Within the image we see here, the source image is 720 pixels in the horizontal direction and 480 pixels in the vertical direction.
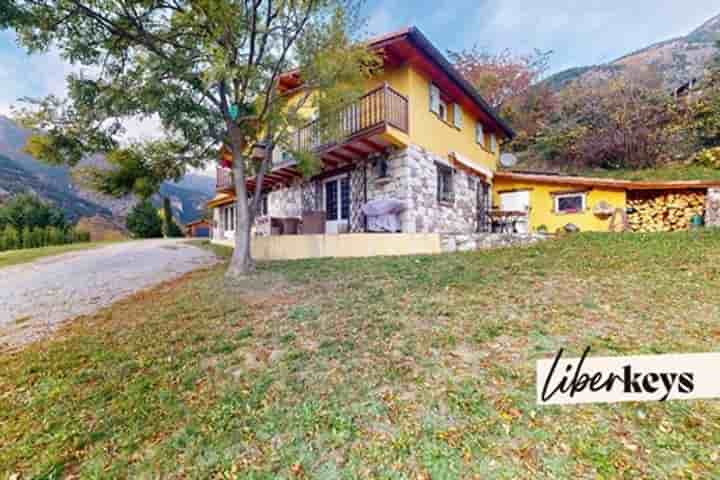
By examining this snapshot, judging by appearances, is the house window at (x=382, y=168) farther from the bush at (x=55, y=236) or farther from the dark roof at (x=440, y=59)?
the bush at (x=55, y=236)

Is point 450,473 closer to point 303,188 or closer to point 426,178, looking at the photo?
point 426,178

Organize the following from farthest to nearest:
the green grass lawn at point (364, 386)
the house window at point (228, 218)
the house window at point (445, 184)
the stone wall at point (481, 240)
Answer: the house window at point (228, 218)
the house window at point (445, 184)
the stone wall at point (481, 240)
the green grass lawn at point (364, 386)

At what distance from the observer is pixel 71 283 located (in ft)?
22.2

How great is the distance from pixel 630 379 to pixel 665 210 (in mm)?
12905

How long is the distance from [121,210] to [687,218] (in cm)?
3968

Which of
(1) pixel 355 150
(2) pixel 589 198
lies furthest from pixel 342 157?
(2) pixel 589 198

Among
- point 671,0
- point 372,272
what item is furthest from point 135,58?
point 671,0

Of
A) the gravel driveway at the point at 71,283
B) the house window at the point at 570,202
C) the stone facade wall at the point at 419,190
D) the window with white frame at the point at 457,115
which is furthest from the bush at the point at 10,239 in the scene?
the house window at the point at 570,202

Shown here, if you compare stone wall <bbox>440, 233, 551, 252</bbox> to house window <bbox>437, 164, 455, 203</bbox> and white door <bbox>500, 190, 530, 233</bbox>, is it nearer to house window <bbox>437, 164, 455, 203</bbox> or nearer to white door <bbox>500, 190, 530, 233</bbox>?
house window <bbox>437, 164, 455, 203</bbox>

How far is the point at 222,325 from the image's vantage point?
12.2 feet

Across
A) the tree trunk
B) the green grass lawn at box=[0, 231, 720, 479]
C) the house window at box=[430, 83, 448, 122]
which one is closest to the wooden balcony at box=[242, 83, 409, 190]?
the tree trunk

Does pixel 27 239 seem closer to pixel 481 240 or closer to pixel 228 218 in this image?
pixel 228 218

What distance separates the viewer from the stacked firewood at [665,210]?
34.1 feet

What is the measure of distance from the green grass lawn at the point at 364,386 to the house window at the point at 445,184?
529 cm
